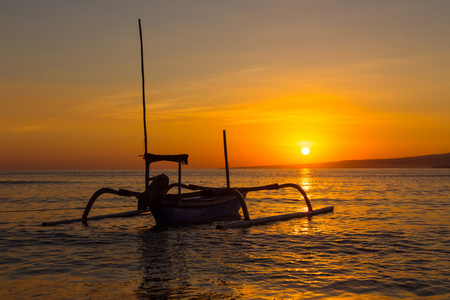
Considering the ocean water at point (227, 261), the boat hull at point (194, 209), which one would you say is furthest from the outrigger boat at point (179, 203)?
the ocean water at point (227, 261)

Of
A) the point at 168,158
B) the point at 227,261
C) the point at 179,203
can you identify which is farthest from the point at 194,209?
the point at 227,261

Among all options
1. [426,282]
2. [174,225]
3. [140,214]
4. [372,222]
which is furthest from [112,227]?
[426,282]

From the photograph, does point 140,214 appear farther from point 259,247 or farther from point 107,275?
point 107,275

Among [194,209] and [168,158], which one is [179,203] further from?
[168,158]

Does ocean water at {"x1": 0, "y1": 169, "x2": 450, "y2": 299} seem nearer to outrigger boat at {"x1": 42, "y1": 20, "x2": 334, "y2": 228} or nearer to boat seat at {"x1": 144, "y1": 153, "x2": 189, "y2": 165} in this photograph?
outrigger boat at {"x1": 42, "y1": 20, "x2": 334, "y2": 228}

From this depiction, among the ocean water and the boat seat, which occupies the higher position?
the boat seat

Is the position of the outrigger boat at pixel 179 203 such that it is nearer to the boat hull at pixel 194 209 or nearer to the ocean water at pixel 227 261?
the boat hull at pixel 194 209

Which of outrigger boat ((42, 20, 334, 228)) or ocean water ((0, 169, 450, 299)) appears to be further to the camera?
outrigger boat ((42, 20, 334, 228))

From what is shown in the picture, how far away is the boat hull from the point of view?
18250 mm

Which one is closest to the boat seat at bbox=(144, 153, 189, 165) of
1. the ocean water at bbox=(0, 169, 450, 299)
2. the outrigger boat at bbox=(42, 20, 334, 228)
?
the outrigger boat at bbox=(42, 20, 334, 228)

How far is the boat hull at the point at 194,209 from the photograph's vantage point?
18.2 meters

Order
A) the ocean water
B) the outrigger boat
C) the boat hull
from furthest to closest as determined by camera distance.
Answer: the boat hull < the outrigger boat < the ocean water

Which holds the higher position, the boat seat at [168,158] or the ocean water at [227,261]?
the boat seat at [168,158]

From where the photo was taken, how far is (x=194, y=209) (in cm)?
1956
